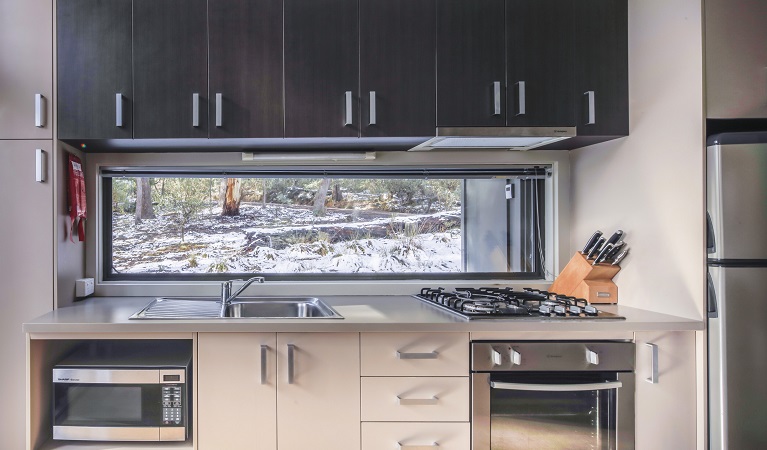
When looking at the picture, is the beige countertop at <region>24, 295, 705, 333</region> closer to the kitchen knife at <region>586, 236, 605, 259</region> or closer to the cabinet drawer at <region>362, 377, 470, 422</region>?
the cabinet drawer at <region>362, 377, 470, 422</region>

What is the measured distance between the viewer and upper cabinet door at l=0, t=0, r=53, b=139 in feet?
6.87

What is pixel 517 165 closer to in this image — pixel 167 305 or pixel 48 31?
pixel 167 305

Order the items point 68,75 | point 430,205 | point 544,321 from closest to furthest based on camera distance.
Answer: point 544,321 < point 68,75 < point 430,205

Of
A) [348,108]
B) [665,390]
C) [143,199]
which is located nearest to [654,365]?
[665,390]

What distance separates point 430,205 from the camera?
2.70 metres

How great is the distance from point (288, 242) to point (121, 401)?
1.06 metres

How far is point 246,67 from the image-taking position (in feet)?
6.97

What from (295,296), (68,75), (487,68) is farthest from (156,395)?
(487,68)

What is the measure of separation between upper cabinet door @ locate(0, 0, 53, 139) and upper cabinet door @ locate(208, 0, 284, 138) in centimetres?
69

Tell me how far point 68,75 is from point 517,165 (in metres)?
2.13

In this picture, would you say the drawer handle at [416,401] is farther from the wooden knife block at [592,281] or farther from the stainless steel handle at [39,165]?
the stainless steel handle at [39,165]

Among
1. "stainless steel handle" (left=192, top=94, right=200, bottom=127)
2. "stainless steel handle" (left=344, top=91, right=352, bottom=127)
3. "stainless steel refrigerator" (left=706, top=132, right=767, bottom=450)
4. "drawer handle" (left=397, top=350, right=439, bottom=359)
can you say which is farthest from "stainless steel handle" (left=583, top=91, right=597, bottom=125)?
"stainless steel handle" (left=192, top=94, right=200, bottom=127)

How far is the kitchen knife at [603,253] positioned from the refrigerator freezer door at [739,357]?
1.64 ft

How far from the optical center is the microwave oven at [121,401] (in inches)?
73.9
